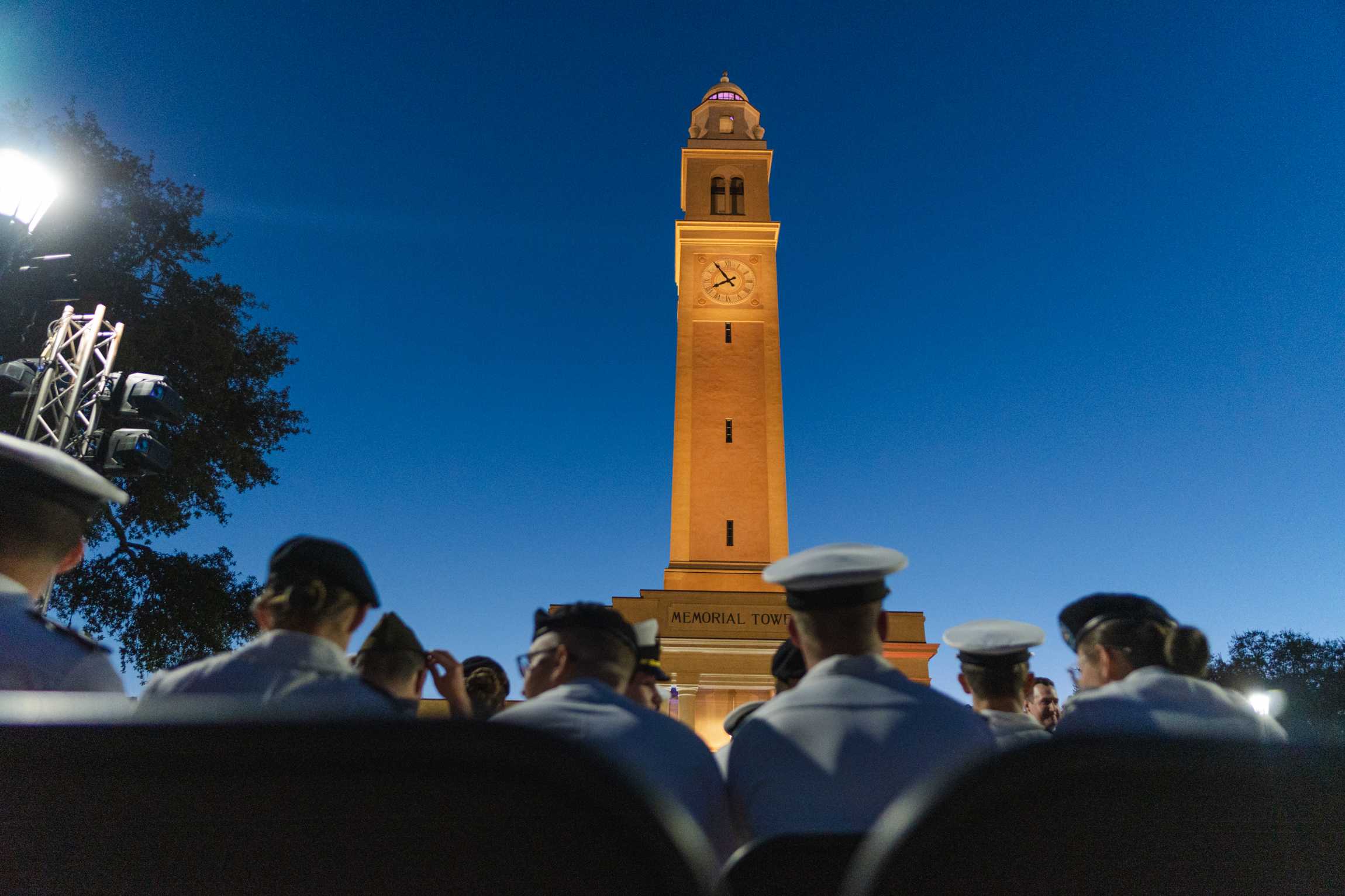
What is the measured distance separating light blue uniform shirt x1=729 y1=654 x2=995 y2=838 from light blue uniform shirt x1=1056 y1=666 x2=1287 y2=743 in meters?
0.87

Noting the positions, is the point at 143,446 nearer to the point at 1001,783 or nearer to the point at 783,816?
the point at 783,816

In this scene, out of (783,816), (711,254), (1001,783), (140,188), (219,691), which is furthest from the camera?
(711,254)

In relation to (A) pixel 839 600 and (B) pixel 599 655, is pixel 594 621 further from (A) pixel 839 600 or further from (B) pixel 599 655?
(A) pixel 839 600

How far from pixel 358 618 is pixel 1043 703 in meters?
5.33

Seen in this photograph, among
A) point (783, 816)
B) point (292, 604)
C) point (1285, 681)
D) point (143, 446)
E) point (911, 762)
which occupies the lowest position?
point (1285, 681)

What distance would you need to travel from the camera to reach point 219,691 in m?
2.01

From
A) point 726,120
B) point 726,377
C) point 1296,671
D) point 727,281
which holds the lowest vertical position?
point 1296,671

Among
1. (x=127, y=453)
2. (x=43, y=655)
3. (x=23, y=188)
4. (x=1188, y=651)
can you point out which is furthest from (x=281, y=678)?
(x=23, y=188)

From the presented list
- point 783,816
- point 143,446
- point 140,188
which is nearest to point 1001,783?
point 783,816

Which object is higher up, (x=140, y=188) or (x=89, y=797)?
(x=140, y=188)

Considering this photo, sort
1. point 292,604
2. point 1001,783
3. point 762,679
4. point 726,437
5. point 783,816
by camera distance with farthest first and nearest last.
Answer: point 726,437, point 762,679, point 292,604, point 783,816, point 1001,783

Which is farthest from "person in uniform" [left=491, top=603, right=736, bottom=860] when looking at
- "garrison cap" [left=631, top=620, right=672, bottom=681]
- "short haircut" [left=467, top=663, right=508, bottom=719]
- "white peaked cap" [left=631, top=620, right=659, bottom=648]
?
"short haircut" [left=467, top=663, right=508, bottom=719]

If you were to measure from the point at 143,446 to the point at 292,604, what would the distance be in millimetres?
7455

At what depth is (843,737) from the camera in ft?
5.88
